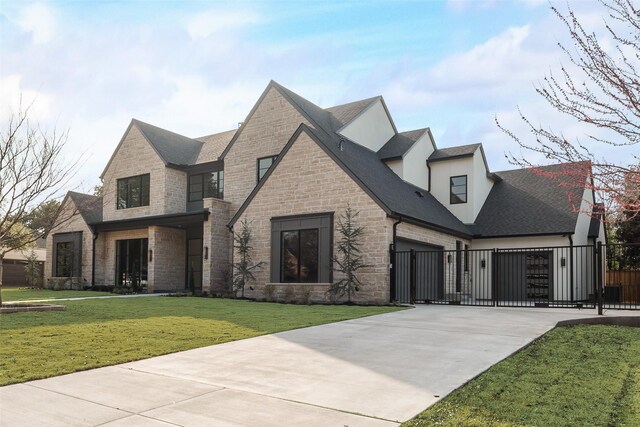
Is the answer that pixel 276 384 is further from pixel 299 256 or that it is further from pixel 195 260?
pixel 195 260

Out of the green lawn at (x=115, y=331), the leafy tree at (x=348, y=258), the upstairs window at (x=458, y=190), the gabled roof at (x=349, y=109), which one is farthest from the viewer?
the upstairs window at (x=458, y=190)

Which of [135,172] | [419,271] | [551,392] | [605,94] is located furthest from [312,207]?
[605,94]

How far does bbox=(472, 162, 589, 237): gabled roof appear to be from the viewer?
74.1ft

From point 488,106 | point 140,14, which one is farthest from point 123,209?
point 488,106

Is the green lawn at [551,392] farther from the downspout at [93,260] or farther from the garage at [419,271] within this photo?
the downspout at [93,260]

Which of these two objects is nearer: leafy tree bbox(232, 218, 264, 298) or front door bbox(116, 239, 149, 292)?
leafy tree bbox(232, 218, 264, 298)

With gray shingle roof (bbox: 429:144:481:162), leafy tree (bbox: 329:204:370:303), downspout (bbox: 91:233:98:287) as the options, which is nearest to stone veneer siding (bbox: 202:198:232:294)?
leafy tree (bbox: 329:204:370:303)

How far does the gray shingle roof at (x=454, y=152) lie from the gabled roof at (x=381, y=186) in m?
2.19

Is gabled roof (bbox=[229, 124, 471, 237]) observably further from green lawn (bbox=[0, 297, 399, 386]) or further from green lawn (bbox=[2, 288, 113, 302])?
green lawn (bbox=[2, 288, 113, 302])

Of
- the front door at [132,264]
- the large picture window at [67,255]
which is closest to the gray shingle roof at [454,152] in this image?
the front door at [132,264]

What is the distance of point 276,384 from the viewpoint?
6.29m

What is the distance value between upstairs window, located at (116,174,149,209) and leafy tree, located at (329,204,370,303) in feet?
44.1

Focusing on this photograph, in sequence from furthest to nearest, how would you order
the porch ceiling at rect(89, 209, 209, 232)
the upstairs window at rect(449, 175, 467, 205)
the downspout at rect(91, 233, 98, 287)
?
the downspout at rect(91, 233, 98, 287), the upstairs window at rect(449, 175, 467, 205), the porch ceiling at rect(89, 209, 209, 232)

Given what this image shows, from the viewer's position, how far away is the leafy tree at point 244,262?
20.4 metres
